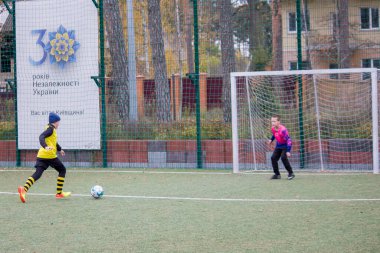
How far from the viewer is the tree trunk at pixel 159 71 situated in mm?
17953

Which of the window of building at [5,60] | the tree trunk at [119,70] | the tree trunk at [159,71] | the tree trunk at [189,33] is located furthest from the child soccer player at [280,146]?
the window of building at [5,60]

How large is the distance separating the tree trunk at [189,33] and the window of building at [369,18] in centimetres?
424

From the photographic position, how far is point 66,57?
18.6 m

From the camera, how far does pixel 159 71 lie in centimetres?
1825

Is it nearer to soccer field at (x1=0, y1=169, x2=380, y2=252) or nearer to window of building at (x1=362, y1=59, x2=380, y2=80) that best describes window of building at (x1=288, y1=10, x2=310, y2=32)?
window of building at (x1=362, y1=59, x2=380, y2=80)

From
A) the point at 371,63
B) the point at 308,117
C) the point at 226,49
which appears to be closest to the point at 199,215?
the point at 308,117

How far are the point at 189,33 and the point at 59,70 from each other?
11.8 feet

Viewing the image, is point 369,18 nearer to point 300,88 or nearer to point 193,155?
point 300,88

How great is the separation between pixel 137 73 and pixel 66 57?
193 centimetres

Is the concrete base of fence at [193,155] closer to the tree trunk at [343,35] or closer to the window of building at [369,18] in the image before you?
the tree trunk at [343,35]

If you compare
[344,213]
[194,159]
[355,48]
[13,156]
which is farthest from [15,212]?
[355,48]

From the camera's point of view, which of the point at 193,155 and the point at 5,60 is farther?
the point at 5,60

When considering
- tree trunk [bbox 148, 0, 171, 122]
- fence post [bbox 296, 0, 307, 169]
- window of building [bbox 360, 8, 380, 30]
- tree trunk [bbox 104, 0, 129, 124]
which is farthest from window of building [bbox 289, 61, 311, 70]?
tree trunk [bbox 104, 0, 129, 124]

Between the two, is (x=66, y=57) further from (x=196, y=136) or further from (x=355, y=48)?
(x=355, y=48)
